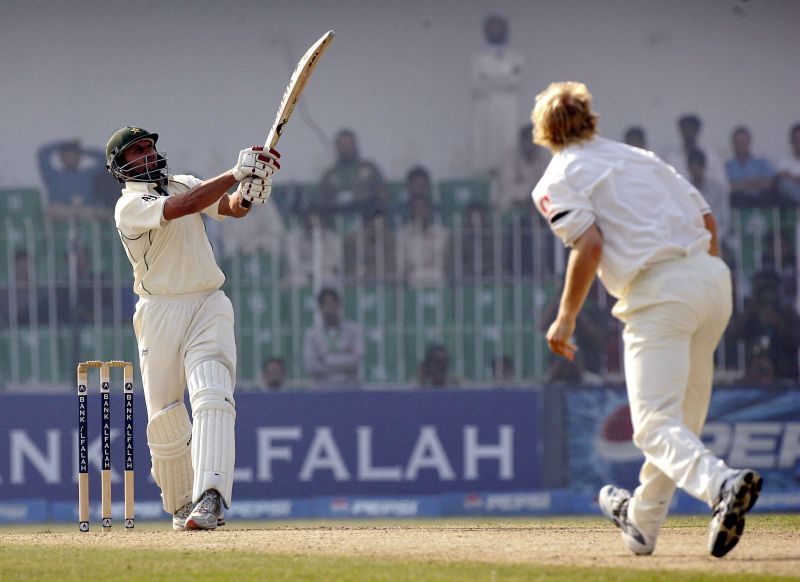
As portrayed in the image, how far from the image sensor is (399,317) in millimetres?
13906

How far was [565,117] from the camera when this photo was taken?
215 inches

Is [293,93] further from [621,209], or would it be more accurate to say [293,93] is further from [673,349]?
[673,349]

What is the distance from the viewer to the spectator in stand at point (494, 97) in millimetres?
14594

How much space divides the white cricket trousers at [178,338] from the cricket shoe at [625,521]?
204 cm

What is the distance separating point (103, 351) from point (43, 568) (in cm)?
843

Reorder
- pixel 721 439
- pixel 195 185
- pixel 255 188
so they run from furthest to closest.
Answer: pixel 721 439 → pixel 195 185 → pixel 255 188

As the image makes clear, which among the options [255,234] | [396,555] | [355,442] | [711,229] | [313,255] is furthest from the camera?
Answer: [255,234]

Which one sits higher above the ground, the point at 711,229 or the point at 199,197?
the point at 199,197

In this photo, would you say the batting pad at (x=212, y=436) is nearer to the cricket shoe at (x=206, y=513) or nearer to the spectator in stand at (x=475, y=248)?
the cricket shoe at (x=206, y=513)

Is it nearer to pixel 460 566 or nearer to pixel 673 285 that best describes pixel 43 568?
pixel 460 566

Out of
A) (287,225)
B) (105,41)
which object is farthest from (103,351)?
(105,41)

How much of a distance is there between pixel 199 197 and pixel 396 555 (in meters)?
1.83

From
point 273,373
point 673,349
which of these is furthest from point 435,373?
point 673,349

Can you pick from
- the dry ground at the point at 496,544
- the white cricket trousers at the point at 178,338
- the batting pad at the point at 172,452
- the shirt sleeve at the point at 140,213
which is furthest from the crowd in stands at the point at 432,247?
the shirt sleeve at the point at 140,213
